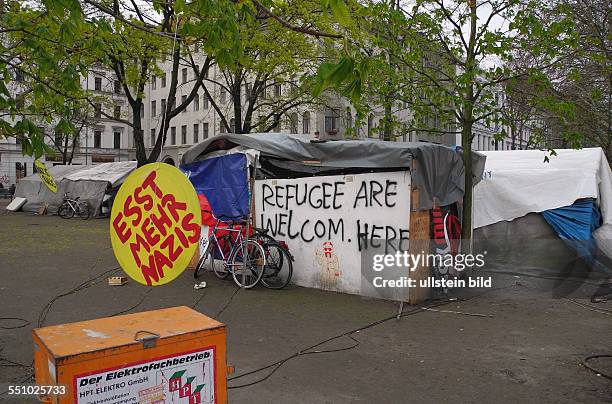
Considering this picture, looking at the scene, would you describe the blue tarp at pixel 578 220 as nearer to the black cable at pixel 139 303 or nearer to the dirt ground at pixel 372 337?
the dirt ground at pixel 372 337

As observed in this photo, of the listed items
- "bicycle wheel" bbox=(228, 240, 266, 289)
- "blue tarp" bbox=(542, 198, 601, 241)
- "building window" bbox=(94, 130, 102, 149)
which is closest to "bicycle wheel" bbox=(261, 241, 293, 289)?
"bicycle wheel" bbox=(228, 240, 266, 289)

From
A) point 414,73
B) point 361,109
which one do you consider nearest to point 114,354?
point 361,109

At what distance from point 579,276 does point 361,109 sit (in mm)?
5442

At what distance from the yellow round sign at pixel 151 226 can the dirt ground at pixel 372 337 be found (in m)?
1.93

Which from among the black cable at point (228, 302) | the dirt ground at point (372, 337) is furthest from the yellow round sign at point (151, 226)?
the black cable at point (228, 302)

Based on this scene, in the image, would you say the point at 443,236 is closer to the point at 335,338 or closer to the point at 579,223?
the point at 335,338

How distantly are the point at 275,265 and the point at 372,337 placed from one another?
326cm

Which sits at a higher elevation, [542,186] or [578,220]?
[542,186]

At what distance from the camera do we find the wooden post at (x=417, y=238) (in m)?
8.12

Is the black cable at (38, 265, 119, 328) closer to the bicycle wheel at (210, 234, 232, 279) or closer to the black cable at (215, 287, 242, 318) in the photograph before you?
the bicycle wheel at (210, 234, 232, 279)

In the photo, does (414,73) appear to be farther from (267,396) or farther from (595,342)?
(267,396)

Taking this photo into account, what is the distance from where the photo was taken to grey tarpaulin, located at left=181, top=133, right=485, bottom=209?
27.2 ft

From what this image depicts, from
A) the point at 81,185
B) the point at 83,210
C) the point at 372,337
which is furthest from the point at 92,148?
the point at 372,337

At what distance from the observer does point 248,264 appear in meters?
9.30
